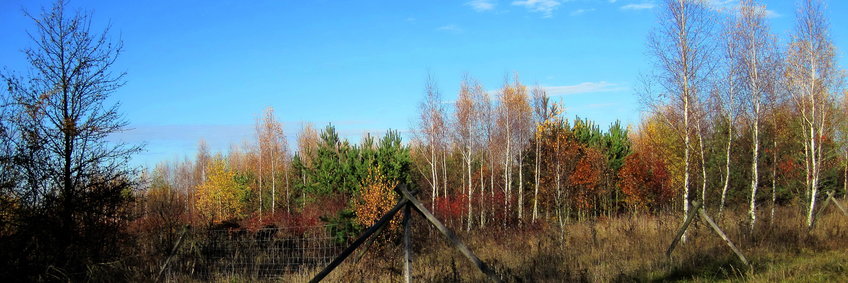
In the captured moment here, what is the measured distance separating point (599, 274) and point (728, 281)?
69.5 inches

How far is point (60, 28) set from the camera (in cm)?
1266

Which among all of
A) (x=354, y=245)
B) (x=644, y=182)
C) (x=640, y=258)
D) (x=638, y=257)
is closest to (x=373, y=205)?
(x=638, y=257)

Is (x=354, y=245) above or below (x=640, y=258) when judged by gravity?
above

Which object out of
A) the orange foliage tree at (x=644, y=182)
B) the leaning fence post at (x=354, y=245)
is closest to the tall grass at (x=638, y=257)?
the leaning fence post at (x=354, y=245)

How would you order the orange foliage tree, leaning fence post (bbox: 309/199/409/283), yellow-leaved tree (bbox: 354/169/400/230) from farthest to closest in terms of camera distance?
the orange foliage tree → yellow-leaved tree (bbox: 354/169/400/230) → leaning fence post (bbox: 309/199/409/283)

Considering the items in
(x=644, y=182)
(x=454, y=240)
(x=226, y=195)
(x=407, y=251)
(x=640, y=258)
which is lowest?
(x=640, y=258)

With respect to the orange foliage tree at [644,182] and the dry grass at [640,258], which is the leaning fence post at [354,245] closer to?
the dry grass at [640,258]

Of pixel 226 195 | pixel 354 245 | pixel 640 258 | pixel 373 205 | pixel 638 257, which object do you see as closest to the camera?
pixel 354 245

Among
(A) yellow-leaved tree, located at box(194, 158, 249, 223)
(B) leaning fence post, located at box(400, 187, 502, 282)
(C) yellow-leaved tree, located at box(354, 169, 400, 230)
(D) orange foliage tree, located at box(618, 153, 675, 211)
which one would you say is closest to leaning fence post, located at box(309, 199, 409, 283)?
(B) leaning fence post, located at box(400, 187, 502, 282)

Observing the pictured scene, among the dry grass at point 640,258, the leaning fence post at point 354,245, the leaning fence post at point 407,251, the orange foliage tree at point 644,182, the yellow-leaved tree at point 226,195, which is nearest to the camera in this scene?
the leaning fence post at point 354,245

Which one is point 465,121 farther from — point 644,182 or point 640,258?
point 640,258

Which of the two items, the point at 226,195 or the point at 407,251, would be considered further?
the point at 226,195

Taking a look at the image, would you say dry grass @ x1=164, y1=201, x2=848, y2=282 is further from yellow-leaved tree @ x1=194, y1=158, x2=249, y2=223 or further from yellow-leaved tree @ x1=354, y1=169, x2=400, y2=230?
yellow-leaved tree @ x1=194, y1=158, x2=249, y2=223

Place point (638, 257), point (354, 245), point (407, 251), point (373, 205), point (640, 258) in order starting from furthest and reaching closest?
point (373, 205) → point (638, 257) → point (640, 258) → point (407, 251) → point (354, 245)
